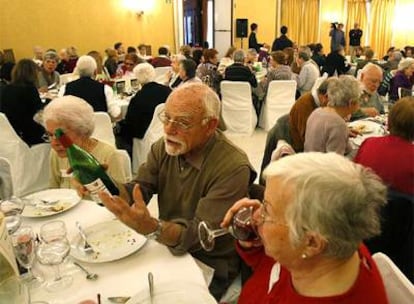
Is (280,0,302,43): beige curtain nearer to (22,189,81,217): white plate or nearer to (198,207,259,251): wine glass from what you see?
(22,189,81,217): white plate

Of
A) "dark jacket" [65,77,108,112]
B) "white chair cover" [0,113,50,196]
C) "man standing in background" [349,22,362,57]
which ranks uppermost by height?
"man standing in background" [349,22,362,57]

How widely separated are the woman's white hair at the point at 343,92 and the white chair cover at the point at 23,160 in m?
2.69

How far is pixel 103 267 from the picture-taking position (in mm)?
1426

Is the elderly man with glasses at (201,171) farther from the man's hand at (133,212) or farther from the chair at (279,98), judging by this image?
the chair at (279,98)

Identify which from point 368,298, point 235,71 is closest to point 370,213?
point 368,298

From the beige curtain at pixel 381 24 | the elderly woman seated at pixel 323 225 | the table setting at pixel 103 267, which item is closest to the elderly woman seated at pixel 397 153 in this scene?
the elderly woman seated at pixel 323 225

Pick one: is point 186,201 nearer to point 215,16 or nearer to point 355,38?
point 215,16

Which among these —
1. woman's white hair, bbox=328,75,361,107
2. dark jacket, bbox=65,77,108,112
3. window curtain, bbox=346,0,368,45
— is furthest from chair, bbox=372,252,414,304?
window curtain, bbox=346,0,368,45

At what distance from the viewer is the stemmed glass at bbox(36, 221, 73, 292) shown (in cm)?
135

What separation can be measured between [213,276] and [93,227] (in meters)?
0.56

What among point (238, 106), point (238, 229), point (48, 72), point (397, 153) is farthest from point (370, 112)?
point (48, 72)

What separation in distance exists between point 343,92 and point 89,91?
2599 mm

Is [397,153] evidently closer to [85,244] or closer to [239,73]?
[85,244]

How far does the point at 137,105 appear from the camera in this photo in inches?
163
